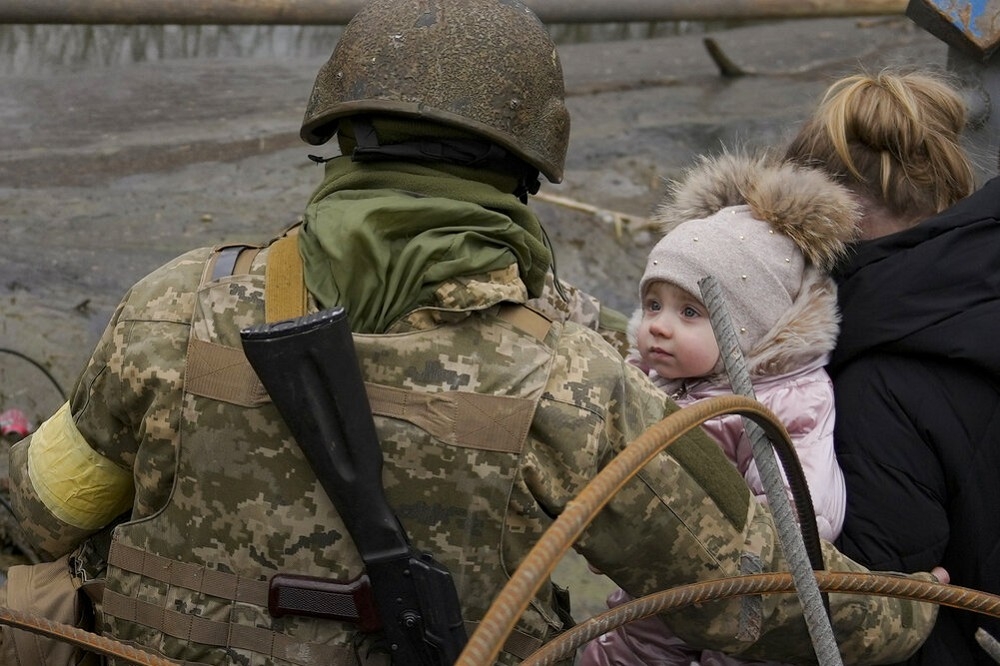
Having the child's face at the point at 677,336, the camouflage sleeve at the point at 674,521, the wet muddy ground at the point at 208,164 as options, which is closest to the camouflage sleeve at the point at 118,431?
the camouflage sleeve at the point at 674,521

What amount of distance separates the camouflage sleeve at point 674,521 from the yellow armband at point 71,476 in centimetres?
76

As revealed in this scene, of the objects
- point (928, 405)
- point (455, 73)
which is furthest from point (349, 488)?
point (928, 405)

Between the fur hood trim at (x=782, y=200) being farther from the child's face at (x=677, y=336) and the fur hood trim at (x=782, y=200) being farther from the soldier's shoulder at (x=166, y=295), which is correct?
the soldier's shoulder at (x=166, y=295)

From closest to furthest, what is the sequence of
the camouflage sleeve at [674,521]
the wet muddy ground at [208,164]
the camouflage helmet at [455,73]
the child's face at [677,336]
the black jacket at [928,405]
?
the camouflage sleeve at [674,521], the camouflage helmet at [455,73], the black jacket at [928,405], the child's face at [677,336], the wet muddy ground at [208,164]

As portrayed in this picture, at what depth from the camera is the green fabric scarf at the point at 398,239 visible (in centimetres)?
199

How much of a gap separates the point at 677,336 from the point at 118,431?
3.57ft

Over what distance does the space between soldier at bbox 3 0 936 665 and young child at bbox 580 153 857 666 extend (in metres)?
0.33

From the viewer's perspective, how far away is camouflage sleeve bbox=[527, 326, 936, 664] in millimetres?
2010

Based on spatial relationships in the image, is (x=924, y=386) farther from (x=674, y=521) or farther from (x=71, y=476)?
(x=71, y=476)

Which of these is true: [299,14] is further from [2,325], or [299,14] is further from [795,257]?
[795,257]

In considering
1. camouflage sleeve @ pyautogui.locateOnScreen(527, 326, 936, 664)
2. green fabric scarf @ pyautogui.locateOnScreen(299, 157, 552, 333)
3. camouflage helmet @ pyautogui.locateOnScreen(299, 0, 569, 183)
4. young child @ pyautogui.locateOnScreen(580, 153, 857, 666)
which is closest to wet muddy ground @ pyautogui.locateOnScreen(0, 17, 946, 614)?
young child @ pyautogui.locateOnScreen(580, 153, 857, 666)

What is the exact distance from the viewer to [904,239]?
256cm

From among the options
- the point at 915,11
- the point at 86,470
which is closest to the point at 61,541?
the point at 86,470

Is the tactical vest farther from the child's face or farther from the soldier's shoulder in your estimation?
the child's face
